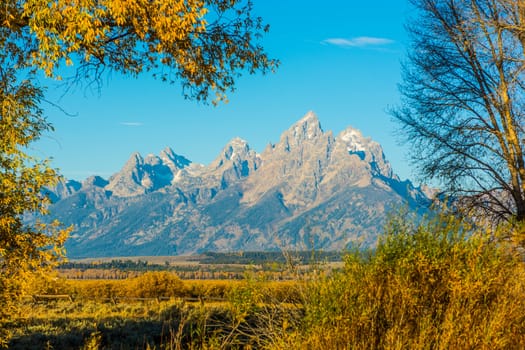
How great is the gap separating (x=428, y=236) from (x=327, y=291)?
6.64 feet

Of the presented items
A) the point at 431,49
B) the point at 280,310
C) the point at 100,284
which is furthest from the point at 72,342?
the point at 100,284

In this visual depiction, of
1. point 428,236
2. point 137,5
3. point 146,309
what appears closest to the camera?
point 428,236

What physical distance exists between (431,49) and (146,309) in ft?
73.8

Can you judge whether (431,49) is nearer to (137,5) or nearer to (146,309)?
(137,5)

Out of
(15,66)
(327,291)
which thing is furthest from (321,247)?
(15,66)

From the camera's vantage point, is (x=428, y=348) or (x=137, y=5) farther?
(x=137, y=5)

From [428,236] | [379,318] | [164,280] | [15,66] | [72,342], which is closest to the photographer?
[379,318]

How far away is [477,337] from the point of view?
6.32 metres

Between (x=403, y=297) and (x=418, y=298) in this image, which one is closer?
(x=403, y=297)

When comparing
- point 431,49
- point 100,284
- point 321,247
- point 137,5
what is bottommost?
point 100,284

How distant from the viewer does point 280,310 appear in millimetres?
8242

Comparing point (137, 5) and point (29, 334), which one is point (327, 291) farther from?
point (29, 334)

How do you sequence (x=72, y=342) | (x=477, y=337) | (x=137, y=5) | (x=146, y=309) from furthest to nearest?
(x=146, y=309), (x=72, y=342), (x=137, y=5), (x=477, y=337)

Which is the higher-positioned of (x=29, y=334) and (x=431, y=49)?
(x=431, y=49)
